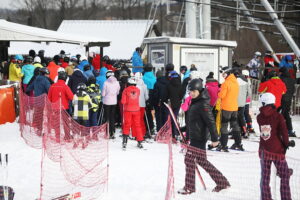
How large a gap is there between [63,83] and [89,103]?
1.04 metres

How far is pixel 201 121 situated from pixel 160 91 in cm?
437

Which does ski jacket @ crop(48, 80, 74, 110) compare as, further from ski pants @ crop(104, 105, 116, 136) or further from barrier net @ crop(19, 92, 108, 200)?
ski pants @ crop(104, 105, 116, 136)

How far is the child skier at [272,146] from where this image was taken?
22.1ft

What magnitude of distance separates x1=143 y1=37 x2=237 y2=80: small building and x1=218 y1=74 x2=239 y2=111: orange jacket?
17.5ft

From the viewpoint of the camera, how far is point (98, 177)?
866 centimetres

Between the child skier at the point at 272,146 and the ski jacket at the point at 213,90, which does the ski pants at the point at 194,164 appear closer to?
the child skier at the point at 272,146

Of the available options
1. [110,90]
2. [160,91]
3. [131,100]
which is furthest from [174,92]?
[110,90]

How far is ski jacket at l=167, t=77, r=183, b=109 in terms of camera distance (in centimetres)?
1167

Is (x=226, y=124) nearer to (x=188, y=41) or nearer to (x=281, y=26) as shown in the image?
(x=188, y=41)

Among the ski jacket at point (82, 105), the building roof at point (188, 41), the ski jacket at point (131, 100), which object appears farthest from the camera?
the building roof at point (188, 41)

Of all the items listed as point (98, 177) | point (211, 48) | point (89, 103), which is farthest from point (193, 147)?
point (211, 48)

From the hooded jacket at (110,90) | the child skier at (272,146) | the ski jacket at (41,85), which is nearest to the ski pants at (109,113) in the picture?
the hooded jacket at (110,90)

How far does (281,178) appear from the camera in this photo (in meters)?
6.78

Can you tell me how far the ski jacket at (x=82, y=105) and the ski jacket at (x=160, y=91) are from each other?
5.92 feet
